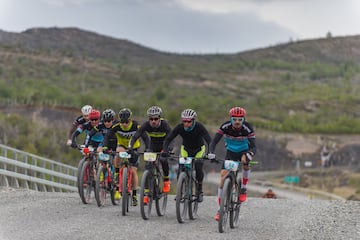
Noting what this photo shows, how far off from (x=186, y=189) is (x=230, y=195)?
1057 millimetres

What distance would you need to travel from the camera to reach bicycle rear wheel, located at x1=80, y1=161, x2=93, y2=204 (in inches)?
602

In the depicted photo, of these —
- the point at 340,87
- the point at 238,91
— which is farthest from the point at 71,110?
the point at 340,87

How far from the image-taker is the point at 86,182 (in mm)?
15562

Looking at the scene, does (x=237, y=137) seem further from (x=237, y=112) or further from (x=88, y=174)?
(x=88, y=174)

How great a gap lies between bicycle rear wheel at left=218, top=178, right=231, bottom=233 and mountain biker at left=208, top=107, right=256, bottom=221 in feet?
0.80

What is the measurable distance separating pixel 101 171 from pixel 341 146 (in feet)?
260

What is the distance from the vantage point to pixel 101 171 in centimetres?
1508

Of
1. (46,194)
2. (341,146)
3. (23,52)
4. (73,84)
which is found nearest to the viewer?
(46,194)

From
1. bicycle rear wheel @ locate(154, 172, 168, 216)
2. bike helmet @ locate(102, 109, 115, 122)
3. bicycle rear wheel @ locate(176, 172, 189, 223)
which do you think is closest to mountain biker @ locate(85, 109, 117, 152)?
bike helmet @ locate(102, 109, 115, 122)

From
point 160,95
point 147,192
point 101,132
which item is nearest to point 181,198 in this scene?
point 147,192

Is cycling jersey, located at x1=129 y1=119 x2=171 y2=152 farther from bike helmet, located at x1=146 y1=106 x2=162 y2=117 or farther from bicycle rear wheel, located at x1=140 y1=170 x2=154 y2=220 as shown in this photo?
bicycle rear wheel, located at x1=140 y1=170 x2=154 y2=220

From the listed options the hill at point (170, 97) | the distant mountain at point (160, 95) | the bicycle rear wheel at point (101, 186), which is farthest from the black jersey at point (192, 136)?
the hill at point (170, 97)

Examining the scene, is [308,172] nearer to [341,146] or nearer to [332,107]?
[341,146]

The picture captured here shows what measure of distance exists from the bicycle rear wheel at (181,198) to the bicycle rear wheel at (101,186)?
6.52 feet
